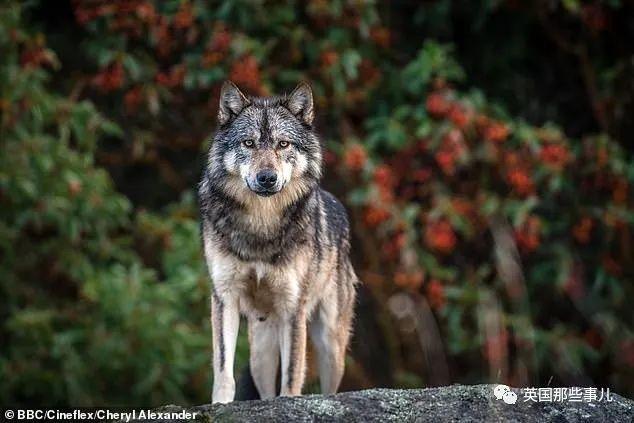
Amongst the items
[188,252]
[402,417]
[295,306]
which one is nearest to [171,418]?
[402,417]

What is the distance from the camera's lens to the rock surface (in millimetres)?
5234

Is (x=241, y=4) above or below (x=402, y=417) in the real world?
above

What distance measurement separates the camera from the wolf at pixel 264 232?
21.6 feet

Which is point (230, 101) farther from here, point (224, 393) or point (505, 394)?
point (505, 394)

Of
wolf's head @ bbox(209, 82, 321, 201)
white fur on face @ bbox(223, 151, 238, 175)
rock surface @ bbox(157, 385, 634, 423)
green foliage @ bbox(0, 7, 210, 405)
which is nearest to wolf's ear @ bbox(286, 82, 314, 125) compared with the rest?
wolf's head @ bbox(209, 82, 321, 201)

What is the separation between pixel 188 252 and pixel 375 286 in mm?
2285

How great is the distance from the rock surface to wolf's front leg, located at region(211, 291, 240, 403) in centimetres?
102

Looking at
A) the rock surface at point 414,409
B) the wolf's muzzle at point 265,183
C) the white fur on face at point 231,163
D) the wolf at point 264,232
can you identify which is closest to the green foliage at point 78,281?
the wolf at point 264,232

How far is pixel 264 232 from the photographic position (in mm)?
6770

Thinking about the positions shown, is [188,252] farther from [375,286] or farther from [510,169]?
[510,169]

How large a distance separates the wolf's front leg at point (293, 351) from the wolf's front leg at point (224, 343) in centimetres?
30

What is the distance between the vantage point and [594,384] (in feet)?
42.2

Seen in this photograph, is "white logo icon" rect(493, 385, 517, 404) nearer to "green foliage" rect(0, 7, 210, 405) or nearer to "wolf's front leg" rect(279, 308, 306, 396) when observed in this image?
"wolf's front leg" rect(279, 308, 306, 396)

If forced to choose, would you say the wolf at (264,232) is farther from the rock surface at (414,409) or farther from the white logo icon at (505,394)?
the white logo icon at (505,394)
